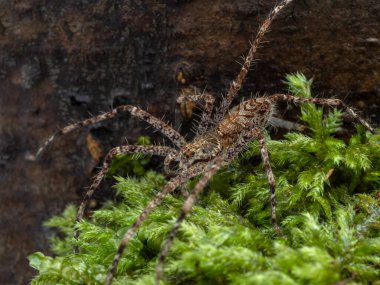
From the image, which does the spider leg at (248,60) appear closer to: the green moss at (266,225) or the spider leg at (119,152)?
the green moss at (266,225)

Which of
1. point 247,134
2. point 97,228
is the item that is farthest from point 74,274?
point 247,134

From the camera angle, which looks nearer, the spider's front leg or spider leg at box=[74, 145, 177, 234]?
the spider's front leg

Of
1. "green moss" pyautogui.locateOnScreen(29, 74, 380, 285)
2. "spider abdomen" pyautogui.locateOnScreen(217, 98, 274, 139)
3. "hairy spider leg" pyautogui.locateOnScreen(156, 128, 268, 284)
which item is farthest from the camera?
"spider abdomen" pyautogui.locateOnScreen(217, 98, 274, 139)

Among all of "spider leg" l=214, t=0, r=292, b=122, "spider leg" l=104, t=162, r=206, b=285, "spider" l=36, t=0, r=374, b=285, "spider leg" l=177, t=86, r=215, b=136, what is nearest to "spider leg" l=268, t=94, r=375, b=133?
"spider" l=36, t=0, r=374, b=285

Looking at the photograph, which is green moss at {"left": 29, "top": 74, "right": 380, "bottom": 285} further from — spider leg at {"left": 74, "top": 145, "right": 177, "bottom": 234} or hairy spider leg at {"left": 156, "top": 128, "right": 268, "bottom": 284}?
spider leg at {"left": 74, "top": 145, "right": 177, "bottom": 234}

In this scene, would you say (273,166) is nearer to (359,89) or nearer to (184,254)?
(359,89)

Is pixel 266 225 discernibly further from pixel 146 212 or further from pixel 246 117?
pixel 246 117
